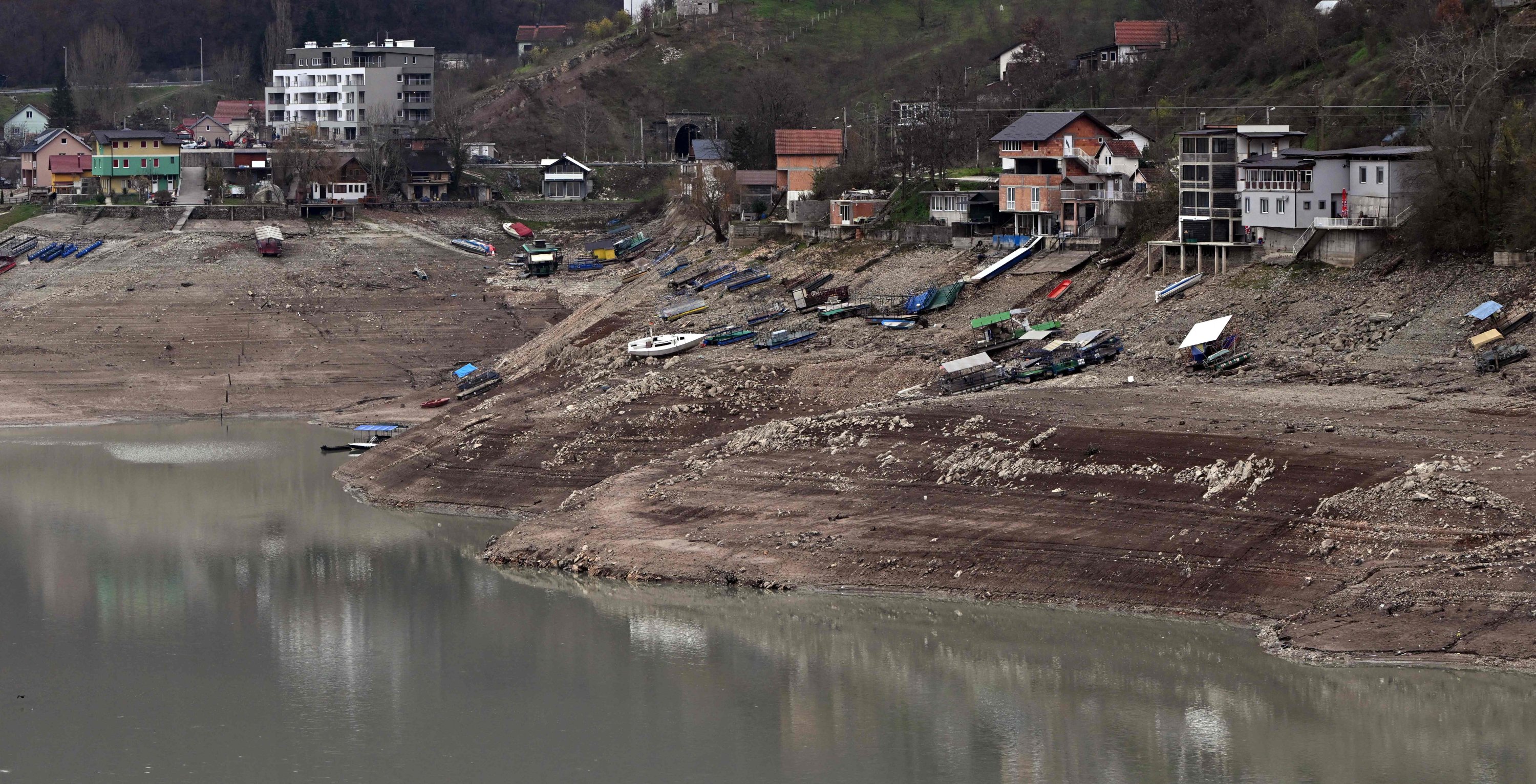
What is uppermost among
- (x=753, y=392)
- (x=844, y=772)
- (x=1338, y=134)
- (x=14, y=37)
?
(x=14, y=37)

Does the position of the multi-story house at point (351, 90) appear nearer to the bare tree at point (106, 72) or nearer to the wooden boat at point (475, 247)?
the bare tree at point (106, 72)

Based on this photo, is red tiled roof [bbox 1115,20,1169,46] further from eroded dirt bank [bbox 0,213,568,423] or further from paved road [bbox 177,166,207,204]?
paved road [bbox 177,166,207,204]

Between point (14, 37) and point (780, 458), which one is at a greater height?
point (14, 37)

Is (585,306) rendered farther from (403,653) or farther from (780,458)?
(403,653)

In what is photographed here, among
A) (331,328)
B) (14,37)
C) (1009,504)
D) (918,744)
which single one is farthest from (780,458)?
(14,37)

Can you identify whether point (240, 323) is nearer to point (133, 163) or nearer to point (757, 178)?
point (757, 178)

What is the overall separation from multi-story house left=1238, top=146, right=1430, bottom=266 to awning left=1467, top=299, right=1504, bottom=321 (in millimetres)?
6276

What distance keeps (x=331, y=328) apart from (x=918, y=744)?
165 feet

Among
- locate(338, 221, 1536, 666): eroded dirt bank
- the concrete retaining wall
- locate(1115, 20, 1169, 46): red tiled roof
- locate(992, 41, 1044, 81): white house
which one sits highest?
locate(1115, 20, 1169, 46): red tiled roof

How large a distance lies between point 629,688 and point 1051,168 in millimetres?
38093

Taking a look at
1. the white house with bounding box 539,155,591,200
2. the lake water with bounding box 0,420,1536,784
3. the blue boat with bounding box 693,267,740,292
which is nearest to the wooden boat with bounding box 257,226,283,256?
the white house with bounding box 539,155,591,200

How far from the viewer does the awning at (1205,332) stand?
178 feet

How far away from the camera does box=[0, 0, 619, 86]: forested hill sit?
160875mm

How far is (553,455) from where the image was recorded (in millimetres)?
55438
